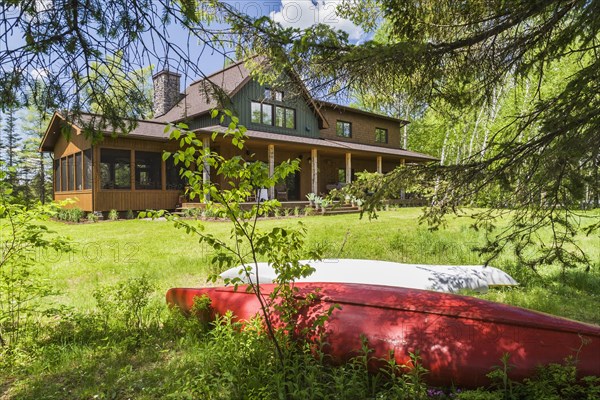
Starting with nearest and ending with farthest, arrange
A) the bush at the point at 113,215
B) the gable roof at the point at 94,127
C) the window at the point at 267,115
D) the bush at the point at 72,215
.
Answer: the gable roof at the point at 94,127, the bush at the point at 72,215, the bush at the point at 113,215, the window at the point at 267,115

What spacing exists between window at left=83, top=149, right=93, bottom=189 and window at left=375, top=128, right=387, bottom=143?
1688 cm

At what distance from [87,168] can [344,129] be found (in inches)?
566

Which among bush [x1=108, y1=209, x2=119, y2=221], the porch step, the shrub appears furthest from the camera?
the porch step

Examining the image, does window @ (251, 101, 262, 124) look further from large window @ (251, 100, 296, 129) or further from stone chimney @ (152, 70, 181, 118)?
stone chimney @ (152, 70, 181, 118)

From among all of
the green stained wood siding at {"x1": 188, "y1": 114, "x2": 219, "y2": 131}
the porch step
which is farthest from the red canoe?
the green stained wood siding at {"x1": 188, "y1": 114, "x2": 219, "y2": 131}

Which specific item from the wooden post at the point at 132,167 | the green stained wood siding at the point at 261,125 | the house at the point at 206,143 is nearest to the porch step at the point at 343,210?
the house at the point at 206,143

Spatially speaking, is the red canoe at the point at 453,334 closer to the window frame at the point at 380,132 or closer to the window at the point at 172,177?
the window at the point at 172,177

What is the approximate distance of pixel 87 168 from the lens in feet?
51.3

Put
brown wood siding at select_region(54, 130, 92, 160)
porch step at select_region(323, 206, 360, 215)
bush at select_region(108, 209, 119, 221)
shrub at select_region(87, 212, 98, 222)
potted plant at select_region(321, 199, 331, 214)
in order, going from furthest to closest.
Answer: brown wood siding at select_region(54, 130, 92, 160)
porch step at select_region(323, 206, 360, 215)
bush at select_region(108, 209, 119, 221)
shrub at select_region(87, 212, 98, 222)
potted plant at select_region(321, 199, 331, 214)

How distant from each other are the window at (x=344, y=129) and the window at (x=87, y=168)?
44.4 feet

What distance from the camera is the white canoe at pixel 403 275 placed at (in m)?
4.69

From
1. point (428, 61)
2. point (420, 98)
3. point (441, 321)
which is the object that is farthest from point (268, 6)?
point (441, 321)

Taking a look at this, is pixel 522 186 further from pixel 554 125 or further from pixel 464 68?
pixel 464 68

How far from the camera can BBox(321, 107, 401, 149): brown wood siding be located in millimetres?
21891
